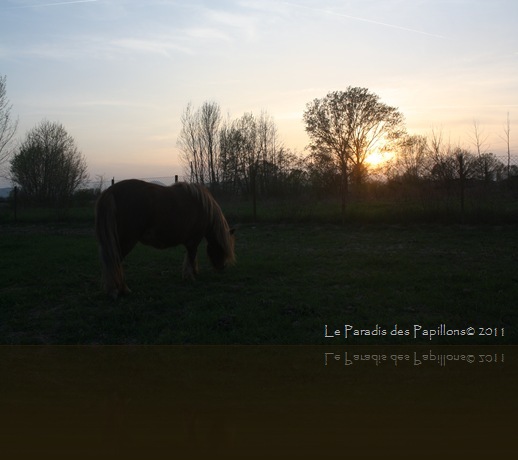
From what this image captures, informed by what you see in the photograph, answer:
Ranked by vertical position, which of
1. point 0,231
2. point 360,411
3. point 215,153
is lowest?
point 360,411

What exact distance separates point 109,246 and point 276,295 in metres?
2.26

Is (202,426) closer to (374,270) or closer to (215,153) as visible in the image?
(374,270)

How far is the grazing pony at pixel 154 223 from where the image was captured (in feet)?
19.8

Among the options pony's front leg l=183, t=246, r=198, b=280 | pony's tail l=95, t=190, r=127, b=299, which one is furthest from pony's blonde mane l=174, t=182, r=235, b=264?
pony's tail l=95, t=190, r=127, b=299

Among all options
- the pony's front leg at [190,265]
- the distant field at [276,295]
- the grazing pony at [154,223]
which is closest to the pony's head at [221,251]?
the grazing pony at [154,223]

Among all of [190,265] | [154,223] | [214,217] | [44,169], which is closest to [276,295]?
[190,265]

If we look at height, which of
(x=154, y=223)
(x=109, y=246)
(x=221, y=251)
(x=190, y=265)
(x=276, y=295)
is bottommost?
(x=276, y=295)

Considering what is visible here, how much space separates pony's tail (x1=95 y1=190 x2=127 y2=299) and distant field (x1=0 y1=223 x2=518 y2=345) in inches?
9.0

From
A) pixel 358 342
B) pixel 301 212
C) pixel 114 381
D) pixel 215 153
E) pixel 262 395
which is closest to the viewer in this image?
pixel 262 395

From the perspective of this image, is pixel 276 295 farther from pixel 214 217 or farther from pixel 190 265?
pixel 214 217

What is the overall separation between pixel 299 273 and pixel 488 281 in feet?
8.95

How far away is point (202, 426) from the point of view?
271cm

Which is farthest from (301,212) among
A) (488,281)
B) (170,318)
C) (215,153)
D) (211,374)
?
(215,153)

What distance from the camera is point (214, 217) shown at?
25.3 ft
